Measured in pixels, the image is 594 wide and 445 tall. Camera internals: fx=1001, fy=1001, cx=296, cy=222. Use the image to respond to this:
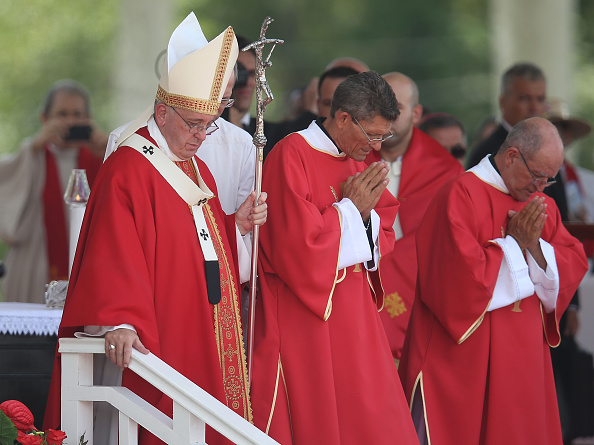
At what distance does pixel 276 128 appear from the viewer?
5.71 meters

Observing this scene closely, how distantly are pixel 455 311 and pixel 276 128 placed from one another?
5.65 ft

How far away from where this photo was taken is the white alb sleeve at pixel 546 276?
15.0ft

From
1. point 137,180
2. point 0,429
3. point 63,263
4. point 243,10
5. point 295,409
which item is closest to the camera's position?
point 0,429

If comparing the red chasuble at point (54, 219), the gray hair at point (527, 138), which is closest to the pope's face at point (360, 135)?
the gray hair at point (527, 138)

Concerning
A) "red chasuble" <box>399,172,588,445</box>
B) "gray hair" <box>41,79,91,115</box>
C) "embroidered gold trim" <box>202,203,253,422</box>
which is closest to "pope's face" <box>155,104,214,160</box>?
"embroidered gold trim" <box>202,203,253,422</box>

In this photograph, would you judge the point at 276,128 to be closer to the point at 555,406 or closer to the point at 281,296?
the point at 281,296

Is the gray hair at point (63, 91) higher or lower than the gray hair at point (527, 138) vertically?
higher

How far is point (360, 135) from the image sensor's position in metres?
4.09

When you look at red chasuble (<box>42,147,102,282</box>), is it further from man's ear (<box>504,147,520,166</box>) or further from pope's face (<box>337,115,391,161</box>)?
man's ear (<box>504,147,520,166</box>)

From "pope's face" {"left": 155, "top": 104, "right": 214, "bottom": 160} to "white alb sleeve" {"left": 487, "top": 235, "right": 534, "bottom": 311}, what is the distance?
1571 mm

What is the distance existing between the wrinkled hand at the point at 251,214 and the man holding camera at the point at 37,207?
3.42m

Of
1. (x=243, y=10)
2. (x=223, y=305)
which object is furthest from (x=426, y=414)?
(x=243, y=10)

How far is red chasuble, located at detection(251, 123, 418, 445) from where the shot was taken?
13.1 ft

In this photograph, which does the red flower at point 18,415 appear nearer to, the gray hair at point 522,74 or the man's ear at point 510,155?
the man's ear at point 510,155
